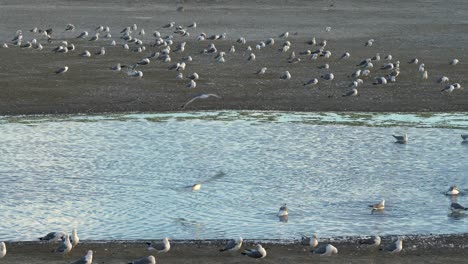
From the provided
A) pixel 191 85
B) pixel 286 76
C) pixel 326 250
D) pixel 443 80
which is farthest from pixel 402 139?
pixel 326 250

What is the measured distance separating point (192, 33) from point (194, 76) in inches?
579

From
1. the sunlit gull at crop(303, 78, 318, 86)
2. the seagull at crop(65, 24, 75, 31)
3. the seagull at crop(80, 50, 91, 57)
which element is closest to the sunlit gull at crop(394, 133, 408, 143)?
the sunlit gull at crop(303, 78, 318, 86)

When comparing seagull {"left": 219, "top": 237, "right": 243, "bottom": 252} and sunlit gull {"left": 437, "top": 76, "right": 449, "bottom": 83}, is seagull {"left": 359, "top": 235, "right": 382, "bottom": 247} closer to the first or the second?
seagull {"left": 219, "top": 237, "right": 243, "bottom": 252}

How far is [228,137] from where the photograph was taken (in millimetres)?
28781

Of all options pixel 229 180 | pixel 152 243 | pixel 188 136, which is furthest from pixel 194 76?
pixel 152 243

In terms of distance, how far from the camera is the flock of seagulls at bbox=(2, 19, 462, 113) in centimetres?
3694

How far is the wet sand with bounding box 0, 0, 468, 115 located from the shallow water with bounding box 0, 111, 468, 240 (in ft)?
6.06

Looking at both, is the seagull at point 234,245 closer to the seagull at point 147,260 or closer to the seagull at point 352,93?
the seagull at point 147,260

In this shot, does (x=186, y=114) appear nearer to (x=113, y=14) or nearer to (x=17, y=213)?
(x=17, y=213)

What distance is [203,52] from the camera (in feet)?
144

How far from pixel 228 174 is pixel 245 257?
24.3ft

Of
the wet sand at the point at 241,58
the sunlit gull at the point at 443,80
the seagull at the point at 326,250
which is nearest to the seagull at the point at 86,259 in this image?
the seagull at the point at 326,250

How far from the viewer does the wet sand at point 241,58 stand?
3347 cm

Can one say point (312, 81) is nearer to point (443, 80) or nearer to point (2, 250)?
point (443, 80)
